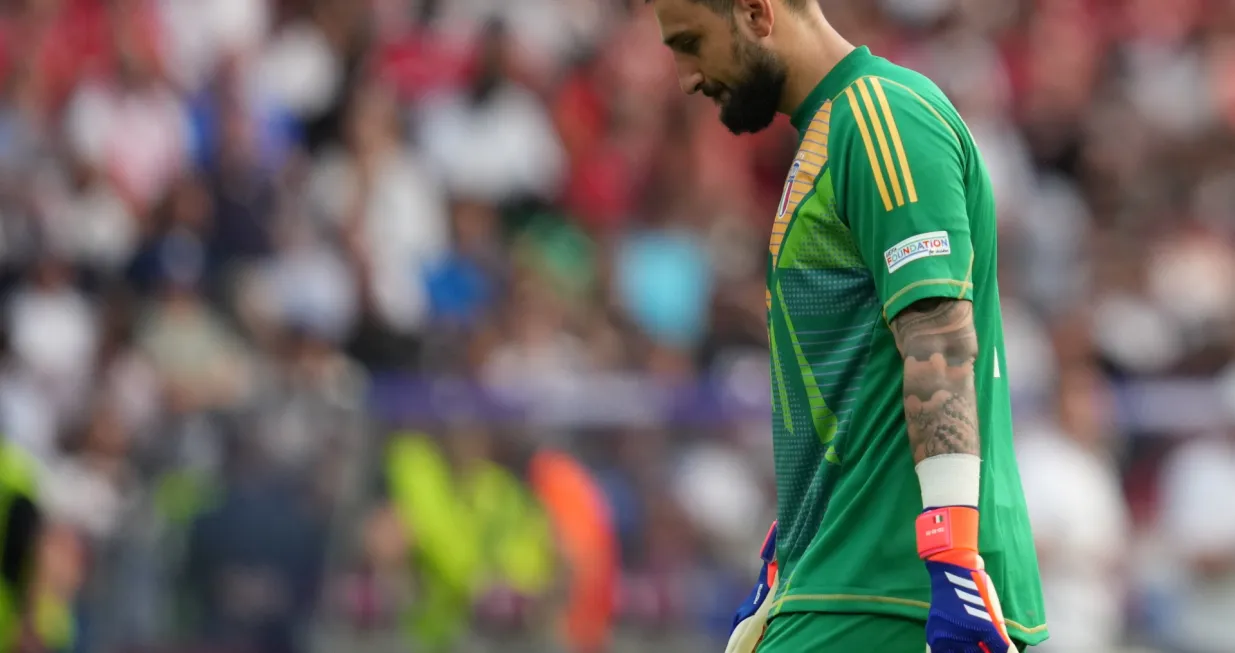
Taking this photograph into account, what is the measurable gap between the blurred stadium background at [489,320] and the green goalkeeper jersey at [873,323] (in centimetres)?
553

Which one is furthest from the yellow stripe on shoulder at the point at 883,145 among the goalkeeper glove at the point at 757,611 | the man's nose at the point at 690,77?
the goalkeeper glove at the point at 757,611

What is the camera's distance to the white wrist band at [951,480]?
362 centimetres

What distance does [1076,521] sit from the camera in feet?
30.8

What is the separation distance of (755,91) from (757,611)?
1223 millimetres

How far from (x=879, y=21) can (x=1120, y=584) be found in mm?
7907

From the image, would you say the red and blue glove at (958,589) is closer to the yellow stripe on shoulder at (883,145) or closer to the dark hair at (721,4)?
the yellow stripe on shoulder at (883,145)

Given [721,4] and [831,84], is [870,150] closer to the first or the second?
[831,84]

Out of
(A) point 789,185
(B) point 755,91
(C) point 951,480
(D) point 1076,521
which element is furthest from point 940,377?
(D) point 1076,521

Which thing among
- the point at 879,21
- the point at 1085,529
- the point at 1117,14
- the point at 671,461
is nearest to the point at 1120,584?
the point at 1085,529

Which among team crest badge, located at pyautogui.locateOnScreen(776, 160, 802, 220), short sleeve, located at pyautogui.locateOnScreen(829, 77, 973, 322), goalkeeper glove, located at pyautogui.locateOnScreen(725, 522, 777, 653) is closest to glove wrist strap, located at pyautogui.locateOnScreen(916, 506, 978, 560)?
short sleeve, located at pyautogui.locateOnScreen(829, 77, 973, 322)

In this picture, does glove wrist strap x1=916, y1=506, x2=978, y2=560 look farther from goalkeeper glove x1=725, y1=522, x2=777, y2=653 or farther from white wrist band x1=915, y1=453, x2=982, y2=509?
goalkeeper glove x1=725, y1=522, x2=777, y2=653

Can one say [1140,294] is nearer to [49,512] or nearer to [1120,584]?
[1120,584]

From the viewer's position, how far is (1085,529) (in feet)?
30.7

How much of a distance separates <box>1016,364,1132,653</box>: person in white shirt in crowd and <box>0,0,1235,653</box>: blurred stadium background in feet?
0.08
